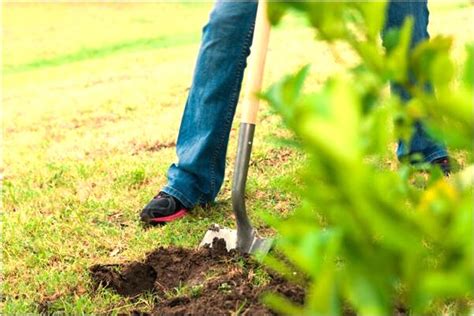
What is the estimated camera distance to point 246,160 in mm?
2855

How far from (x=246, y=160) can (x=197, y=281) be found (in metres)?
0.62

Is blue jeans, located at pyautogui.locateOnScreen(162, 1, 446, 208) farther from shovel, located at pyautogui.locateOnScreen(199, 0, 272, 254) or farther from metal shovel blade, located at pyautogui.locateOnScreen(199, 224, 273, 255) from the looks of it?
metal shovel blade, located at pyautogui.locateOnScreen(199, 224, 273, 255)

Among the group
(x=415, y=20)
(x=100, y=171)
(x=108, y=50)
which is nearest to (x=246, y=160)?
(x=415, y=20)

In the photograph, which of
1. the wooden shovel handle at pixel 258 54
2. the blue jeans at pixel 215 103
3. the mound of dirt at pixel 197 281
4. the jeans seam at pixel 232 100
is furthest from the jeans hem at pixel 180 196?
the wooden shovel handle at pixel 258 54

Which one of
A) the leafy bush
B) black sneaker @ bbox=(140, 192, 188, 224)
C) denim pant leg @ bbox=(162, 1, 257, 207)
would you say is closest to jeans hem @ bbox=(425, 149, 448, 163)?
denim pant leg @ bbox=(162, 1, 257, 207)

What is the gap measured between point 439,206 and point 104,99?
801 centimetres

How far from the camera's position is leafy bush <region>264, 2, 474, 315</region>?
0.60m

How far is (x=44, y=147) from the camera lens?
5801 mm

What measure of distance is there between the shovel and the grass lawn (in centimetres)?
19

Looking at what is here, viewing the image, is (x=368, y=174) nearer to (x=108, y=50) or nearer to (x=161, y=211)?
(x=161, y=211)

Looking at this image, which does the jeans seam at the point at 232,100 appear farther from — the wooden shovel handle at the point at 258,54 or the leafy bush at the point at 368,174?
the leafy bush at the point at 368,174

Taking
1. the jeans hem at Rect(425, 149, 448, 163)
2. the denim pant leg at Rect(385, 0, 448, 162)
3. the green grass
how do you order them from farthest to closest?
the green grass < the jeans hem at Rect(425, 149, 448, 163) < the denim pant leg at Rect(385, 0, 448, 162)

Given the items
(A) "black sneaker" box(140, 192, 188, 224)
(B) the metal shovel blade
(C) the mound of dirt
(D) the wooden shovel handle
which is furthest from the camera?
(A) "black sneaker" box(140, 192, 188, 224)

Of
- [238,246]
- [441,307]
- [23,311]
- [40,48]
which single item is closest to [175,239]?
[238,246]
